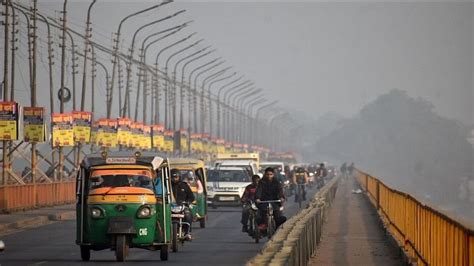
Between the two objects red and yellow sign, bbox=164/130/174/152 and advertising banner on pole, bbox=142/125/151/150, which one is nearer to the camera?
advertising banner on pole, bbox=142/125/151/150

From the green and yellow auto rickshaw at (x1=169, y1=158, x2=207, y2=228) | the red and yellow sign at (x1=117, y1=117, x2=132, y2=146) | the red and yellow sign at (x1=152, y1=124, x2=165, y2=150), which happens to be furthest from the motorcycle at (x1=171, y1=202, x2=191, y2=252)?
the red and yellow sign at (x1=152, y1=124, x2=165, y2=150)

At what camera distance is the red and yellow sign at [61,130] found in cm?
6222

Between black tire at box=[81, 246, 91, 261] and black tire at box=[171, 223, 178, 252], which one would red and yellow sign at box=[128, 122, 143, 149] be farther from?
black tire at box=[81, 246, 91, 261]

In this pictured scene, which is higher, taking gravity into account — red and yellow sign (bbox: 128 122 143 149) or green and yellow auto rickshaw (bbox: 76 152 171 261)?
red and yellow sign (bbox: 128 122 143 149)

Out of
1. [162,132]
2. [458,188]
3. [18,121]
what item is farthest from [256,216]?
[458,188]

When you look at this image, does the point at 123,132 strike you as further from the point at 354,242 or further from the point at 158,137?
the point at 354,242

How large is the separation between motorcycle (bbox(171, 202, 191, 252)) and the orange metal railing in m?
16.5

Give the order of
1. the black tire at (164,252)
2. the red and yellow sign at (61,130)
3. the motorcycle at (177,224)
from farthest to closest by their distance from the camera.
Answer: the red and yellow sign at (61,130) < the motorcycle at (177,224) < the black tire at (164,252)

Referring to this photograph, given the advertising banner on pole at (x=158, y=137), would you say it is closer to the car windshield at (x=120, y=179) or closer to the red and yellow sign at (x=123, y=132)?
the red and yellow sign at (x=123, y=132)

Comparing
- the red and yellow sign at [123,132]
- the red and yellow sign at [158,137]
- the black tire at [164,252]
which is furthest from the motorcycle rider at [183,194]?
the red and yellow sign at [158,137]

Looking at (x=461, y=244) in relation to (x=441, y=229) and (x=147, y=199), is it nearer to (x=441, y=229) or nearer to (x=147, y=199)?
(x=441, y=229)

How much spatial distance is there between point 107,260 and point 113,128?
43.5 m

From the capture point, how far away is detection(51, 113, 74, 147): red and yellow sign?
204 ft

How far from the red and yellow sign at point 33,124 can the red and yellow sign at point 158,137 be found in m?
36.3
